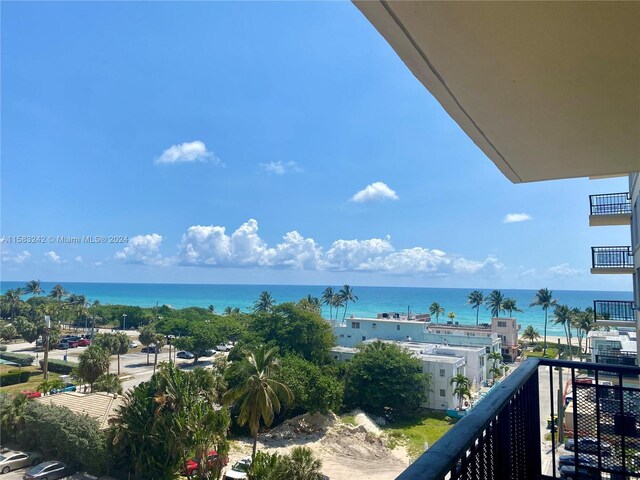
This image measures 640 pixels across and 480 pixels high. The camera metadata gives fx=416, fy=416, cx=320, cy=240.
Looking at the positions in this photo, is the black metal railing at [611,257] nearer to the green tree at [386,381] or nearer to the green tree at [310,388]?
the green tree at [386,381]

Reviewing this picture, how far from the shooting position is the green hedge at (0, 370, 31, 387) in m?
25.2

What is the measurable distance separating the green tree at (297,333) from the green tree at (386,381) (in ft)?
10.6

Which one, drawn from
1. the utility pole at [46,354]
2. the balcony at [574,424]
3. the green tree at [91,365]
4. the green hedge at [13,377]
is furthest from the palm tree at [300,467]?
the green hedge at [13,377]

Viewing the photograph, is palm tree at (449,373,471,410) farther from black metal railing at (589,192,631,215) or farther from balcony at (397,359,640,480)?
balcony at (397,359,640,480)

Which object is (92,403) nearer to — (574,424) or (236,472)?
(236,472)

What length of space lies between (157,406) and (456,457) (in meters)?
14.7

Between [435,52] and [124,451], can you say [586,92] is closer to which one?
[435,52]

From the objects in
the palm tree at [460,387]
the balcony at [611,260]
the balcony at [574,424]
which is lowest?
the palm tree at [460,387]

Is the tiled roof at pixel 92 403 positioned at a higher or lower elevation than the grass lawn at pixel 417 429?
higher

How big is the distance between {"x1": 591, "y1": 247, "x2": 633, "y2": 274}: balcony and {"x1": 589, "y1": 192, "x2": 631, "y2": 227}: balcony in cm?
65

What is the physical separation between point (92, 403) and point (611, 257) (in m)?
19.4

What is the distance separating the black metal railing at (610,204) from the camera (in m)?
9.75

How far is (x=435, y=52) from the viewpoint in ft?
3.74

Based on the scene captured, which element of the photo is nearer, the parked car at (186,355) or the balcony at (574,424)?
the balcony at (574,424)
